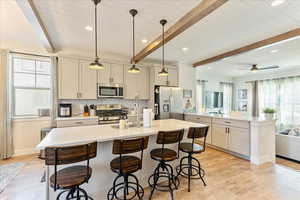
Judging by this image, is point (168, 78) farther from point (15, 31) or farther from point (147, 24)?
point (15, 31)

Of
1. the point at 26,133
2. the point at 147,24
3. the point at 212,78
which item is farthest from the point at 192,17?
the point at 212,78

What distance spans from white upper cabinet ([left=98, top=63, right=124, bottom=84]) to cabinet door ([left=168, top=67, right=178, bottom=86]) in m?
1.71

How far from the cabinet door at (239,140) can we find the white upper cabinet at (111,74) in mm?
3454

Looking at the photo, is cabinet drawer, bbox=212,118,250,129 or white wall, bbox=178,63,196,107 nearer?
cabinet drawer, bbox=212,118,250,129

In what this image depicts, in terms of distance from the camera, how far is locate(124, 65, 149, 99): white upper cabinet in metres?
4.70

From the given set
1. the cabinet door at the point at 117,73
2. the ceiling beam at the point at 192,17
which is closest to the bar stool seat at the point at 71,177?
the ceiling beam at the point at 192,17

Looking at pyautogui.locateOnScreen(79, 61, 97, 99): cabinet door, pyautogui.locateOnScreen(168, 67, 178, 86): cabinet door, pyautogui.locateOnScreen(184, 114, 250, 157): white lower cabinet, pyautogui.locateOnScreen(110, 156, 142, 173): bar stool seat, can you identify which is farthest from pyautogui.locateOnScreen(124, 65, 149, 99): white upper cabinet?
pyautogui.locateOnScreen(110, 156, 142, 173): bar stool seat

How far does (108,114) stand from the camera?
4.31m

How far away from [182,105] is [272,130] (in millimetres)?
2615

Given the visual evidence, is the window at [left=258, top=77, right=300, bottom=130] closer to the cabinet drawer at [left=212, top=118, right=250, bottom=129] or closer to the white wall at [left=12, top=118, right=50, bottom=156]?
the cabinet drawer at [left=212, top=118, right=250, bottom=129]

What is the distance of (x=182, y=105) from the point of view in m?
5.34

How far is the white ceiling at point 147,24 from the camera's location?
7.17 feet

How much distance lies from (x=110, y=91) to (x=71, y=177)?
10.2ft

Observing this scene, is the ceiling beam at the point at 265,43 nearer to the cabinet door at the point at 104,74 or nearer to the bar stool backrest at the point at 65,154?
the cabinet door at the point at 104,74
